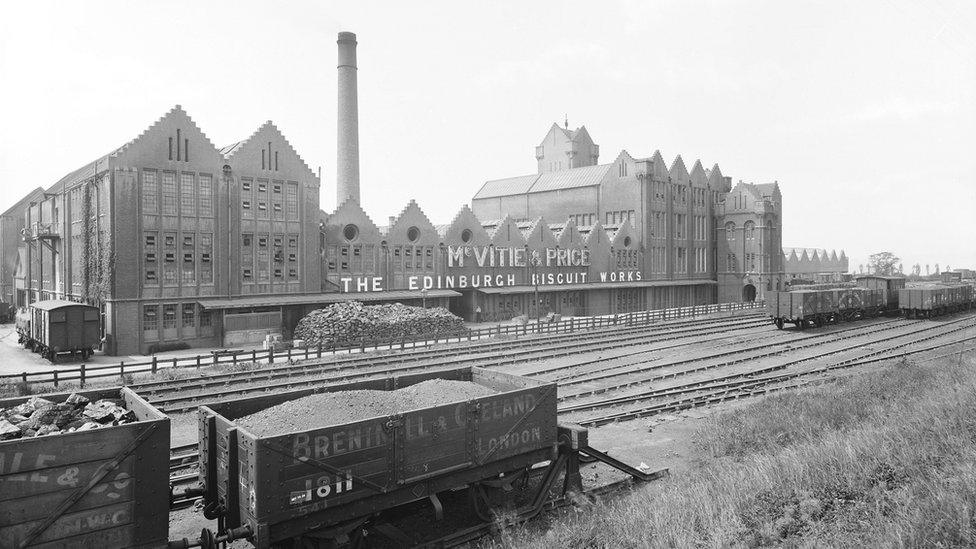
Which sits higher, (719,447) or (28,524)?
(28,524)

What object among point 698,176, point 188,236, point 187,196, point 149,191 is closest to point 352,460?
point 188,236

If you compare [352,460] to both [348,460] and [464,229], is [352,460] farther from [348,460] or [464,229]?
[464,229]

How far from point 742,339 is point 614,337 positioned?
7.44 metres

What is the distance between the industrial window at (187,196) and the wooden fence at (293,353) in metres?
9.04

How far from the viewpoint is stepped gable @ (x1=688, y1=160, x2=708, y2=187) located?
71.9 metres

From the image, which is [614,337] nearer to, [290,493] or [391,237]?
[391,237]

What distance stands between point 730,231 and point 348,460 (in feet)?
237

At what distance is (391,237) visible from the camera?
45781mm

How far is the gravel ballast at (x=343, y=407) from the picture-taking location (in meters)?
9.22

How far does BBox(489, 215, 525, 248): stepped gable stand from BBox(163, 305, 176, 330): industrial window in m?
26.0

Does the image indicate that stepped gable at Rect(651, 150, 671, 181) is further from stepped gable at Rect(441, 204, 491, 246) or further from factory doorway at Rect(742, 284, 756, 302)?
stepped gable at Rect(441, 204, 491, 246)

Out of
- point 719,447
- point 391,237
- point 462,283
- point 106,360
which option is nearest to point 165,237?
point 106,360

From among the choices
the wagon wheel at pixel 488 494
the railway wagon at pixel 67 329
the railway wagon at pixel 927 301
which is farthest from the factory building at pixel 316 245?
the wagon wheel at pixel 488 494

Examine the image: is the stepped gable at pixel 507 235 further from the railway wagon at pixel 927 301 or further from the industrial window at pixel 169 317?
the railway wagon at pixel 927 301
